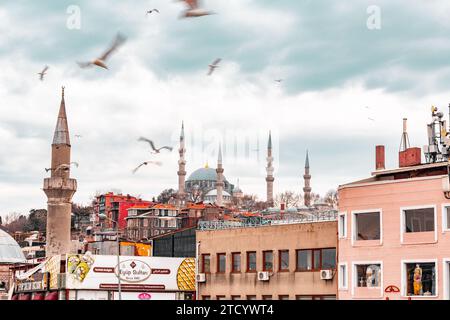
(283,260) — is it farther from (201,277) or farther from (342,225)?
(201,277)

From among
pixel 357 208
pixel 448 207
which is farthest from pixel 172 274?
pixel 448 207

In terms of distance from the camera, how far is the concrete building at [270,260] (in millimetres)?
49094

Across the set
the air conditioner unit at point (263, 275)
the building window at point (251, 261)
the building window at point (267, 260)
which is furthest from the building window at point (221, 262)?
the air conditioner unit at point (263, 275)

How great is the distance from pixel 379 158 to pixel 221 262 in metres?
12.6

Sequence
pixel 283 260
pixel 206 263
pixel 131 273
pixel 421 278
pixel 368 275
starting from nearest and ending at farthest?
pixel 421 278 < pixel 368 275 < pixel 283 260 < pixel 206 263 < pixel 131 273

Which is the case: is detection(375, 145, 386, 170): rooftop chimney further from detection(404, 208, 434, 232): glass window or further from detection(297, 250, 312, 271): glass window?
detection(404, 208, 434, 232): glass window

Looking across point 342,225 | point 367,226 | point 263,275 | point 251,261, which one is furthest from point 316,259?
point 251,261

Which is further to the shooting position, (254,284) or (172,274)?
(172,274)

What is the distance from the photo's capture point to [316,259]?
49.6m

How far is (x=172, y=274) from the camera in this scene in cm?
6669

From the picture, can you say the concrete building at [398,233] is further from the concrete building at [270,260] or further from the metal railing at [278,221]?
the metal railing at [278,221]
